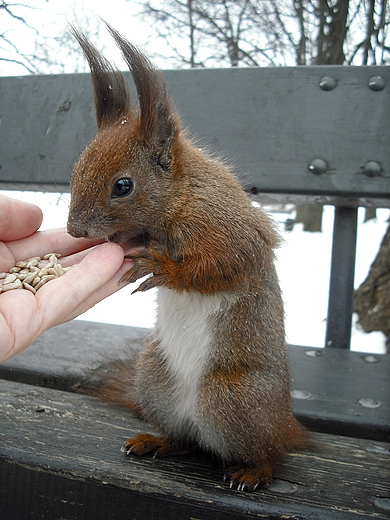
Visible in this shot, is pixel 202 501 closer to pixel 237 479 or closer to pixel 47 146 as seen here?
pixel 237 479

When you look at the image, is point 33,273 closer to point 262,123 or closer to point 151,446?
point 151,446

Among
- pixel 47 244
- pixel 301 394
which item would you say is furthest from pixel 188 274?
pixel 301 394

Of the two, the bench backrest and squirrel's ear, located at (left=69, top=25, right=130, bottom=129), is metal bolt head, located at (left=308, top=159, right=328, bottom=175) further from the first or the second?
squirrel's ear, located at (left=69, top=25, right=130, bottom=129)

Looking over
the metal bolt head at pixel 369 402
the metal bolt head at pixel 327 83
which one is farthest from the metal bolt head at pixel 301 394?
the metal bolt head at pixel 327 83

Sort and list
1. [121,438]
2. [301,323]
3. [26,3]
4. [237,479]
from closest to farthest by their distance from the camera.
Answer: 1. [237,479]
2. [121,438]
3. [26,3]
4. [301,323]

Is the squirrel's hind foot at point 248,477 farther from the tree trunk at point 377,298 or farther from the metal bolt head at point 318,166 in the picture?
the tree trunk at point 377,298

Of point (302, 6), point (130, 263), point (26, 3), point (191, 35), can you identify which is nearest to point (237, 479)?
point (130, 263)
